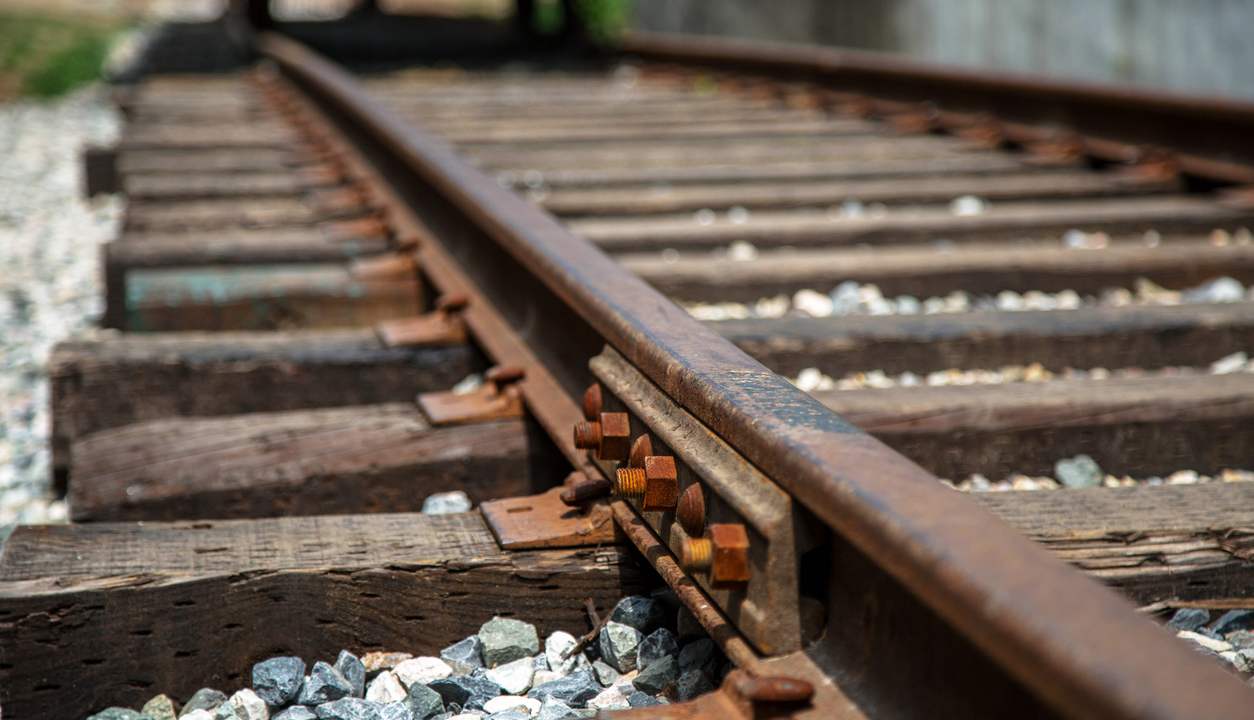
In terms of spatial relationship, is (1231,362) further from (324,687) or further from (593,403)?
(324,687)

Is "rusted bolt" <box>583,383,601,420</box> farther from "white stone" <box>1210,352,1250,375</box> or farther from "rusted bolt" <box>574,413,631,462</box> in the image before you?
"white stone" <box>1210,352,1250,375</box>

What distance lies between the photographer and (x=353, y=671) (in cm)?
146

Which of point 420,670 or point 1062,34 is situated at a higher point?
point 1062,34

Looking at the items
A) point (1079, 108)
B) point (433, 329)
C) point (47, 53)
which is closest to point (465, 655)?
point (433, 329)

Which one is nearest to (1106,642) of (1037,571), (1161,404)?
(1037,571)

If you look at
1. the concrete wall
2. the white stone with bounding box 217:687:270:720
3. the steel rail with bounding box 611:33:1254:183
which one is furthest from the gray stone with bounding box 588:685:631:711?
the concrete wall

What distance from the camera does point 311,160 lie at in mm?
4699

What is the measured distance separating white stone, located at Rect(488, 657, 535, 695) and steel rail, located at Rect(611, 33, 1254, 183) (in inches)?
114

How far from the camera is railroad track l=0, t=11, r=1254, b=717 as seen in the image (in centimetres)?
111

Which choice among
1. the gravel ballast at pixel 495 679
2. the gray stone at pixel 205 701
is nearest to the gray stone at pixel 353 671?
the gravel ballast at pixel 495 679

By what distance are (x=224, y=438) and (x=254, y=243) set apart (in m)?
1.22

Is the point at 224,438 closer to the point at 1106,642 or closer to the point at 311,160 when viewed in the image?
the point at 1106,642

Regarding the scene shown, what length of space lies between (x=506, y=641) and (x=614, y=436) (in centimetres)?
26

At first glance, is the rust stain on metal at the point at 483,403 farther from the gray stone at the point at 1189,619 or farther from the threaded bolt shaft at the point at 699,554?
the gray stone at the point at 1189,619
